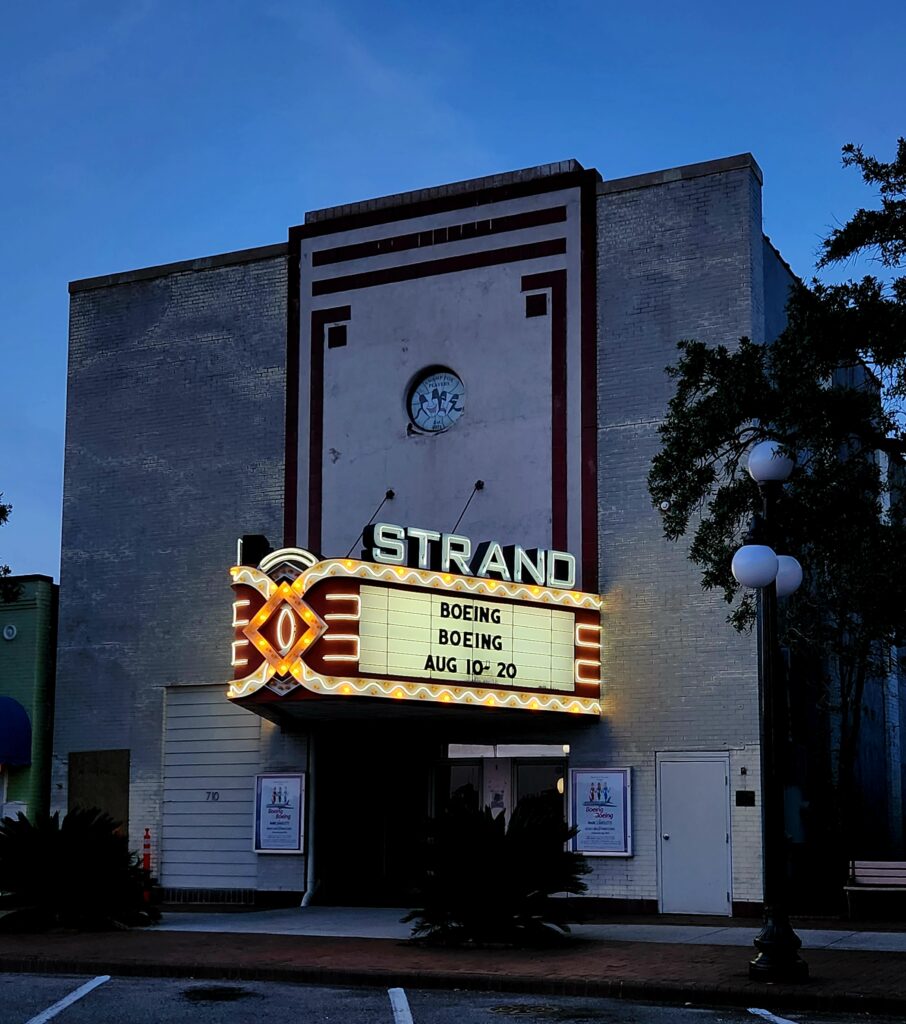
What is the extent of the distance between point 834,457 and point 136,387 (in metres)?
15.2

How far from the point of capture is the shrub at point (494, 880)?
1722 centimetres

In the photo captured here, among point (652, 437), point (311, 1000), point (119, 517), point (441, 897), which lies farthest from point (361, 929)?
point (119, 517)

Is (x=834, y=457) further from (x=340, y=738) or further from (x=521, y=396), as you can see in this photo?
(x=340, y=738)

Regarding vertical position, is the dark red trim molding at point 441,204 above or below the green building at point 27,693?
above

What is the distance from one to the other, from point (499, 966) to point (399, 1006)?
8.47 feet

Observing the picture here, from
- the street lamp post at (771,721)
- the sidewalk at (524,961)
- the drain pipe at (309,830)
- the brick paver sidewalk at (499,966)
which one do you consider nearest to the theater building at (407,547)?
the drain pipe at (309,830)

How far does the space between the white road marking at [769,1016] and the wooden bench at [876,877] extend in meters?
8.28

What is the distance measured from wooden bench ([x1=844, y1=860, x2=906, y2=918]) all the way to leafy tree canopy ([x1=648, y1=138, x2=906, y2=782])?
4055 millimetres

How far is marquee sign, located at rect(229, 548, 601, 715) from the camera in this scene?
20750 mm

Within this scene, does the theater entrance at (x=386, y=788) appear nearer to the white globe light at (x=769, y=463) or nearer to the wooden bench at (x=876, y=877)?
the wooden bench at (x=876, y=877)

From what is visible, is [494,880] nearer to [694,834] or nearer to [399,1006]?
[399,1006]

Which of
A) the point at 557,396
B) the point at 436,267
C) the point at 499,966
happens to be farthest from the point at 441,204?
the point at 499,966

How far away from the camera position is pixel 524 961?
15.8 metres

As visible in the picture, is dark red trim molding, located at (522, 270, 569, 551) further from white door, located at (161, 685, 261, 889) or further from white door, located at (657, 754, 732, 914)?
white door, located at (161, 685, 261, 889)
